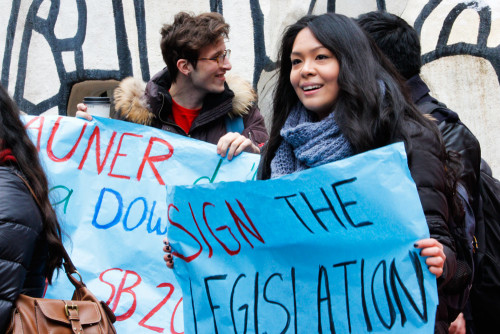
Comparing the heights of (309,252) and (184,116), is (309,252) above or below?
below

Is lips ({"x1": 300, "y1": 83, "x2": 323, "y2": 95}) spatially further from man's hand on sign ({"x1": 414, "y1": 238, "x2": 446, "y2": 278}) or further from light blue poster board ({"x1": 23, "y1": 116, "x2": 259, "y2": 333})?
light blue poster board ({"x1": 23, "y1": 116, "x2": 259, "y2": 333})

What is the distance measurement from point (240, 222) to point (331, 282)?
1.07ft

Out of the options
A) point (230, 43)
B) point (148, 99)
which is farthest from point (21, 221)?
point (230, 43)

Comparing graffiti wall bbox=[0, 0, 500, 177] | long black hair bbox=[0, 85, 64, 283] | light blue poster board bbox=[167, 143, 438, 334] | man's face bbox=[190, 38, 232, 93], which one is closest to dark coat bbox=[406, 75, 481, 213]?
light blue poster board bbox=[167, 143, 438, 334]

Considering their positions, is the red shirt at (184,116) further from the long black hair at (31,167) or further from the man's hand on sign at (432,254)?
the man's hand on sign at (432,254)

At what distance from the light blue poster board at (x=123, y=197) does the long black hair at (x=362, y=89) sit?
0.89 meters

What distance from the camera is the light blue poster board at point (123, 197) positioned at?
2.83 metres

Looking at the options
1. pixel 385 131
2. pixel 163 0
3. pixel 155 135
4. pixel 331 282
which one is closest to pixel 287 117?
pixel 385 131

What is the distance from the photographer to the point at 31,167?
2.23 m

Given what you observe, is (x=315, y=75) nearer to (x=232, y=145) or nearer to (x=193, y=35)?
(x=232, y=145)

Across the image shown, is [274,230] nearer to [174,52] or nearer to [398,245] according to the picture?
[398,245]

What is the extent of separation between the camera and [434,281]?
1.74 metres

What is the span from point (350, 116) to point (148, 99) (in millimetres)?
1581

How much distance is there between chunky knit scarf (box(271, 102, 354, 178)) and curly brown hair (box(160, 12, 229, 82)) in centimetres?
127
